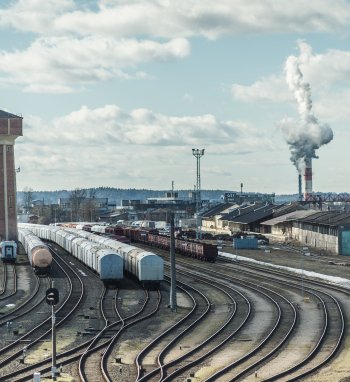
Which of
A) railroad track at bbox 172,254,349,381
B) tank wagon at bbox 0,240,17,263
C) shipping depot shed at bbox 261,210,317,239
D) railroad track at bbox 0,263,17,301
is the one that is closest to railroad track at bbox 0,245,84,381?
railroad track at bbox 0,263,17,301

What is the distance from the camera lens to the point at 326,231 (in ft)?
298

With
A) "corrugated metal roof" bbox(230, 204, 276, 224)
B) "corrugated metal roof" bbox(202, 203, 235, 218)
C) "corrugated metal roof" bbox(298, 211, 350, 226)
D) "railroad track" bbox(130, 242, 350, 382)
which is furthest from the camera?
"corrugated metal roof" bbox(202, 203, 235, 218)

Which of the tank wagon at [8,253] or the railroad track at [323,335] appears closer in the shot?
the railroad track at [323,335]

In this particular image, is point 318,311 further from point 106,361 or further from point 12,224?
point 12,224

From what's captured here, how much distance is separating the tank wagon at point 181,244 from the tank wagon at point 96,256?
1235 centimetres

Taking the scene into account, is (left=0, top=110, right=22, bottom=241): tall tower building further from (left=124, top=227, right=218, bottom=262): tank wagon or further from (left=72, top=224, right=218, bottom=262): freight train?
(left=124, top=227, right=218, bottom=262): tank wagon

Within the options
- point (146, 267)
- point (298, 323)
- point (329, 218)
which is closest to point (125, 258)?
point (146, 267)

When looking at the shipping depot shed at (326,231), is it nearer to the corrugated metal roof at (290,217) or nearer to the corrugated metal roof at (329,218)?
the corrugated metal roof at (329,218)

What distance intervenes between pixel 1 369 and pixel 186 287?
2586cm

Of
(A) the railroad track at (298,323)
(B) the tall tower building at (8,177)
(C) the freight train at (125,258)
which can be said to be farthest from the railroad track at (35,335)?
(B) the tall tower building at (8,177)

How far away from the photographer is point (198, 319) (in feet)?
128

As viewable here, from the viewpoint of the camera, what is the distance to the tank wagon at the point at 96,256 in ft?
171

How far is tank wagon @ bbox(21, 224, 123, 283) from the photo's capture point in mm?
52062

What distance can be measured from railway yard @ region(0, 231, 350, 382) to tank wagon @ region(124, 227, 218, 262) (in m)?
11.9
